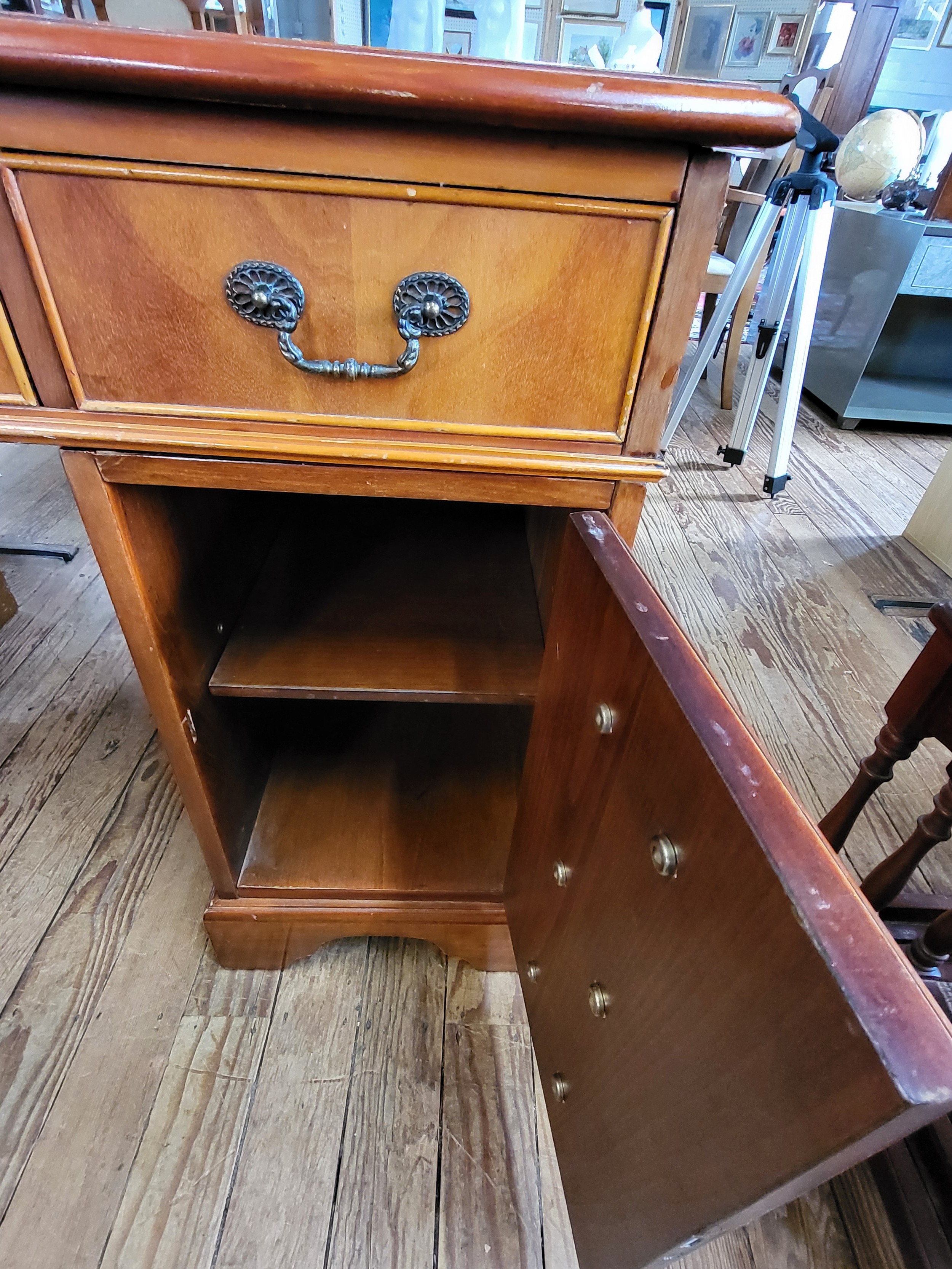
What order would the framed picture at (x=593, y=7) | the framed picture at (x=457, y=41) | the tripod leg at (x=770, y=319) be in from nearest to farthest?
the framed picture at (x=457, y=41) < the tripod leg at (x=770, y=319) < the framed picture at (x=593, y=7)

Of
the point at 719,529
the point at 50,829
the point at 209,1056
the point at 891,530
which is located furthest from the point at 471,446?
the point at 891,530

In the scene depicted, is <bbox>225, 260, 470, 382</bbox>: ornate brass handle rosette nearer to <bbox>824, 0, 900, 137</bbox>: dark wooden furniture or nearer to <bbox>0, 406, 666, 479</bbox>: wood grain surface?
<bbox>0, 406, 666, 479</bbox>: wood grain surface

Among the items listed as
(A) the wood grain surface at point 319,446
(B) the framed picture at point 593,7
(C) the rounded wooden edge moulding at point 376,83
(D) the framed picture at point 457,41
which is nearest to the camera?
(C) the rounded wooden edge moulding at point 376,83

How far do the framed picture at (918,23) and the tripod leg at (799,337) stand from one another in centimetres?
303

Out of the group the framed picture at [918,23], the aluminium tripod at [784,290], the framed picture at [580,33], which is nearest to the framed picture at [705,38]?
the framed picture at [580,33]

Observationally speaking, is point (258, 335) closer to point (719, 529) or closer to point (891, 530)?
point (719, 529)

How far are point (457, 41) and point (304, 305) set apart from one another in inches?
20.1

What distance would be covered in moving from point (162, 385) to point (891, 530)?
5.98ft

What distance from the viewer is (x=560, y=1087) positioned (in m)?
0.44

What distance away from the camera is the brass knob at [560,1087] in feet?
1.40

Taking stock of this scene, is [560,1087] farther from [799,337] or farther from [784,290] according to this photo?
[784,290]

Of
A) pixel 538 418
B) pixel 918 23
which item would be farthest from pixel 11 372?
pixel 918 23

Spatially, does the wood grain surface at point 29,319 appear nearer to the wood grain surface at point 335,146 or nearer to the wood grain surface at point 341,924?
the wood grain surface at point 335,146

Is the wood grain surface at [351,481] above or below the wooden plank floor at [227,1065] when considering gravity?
above
